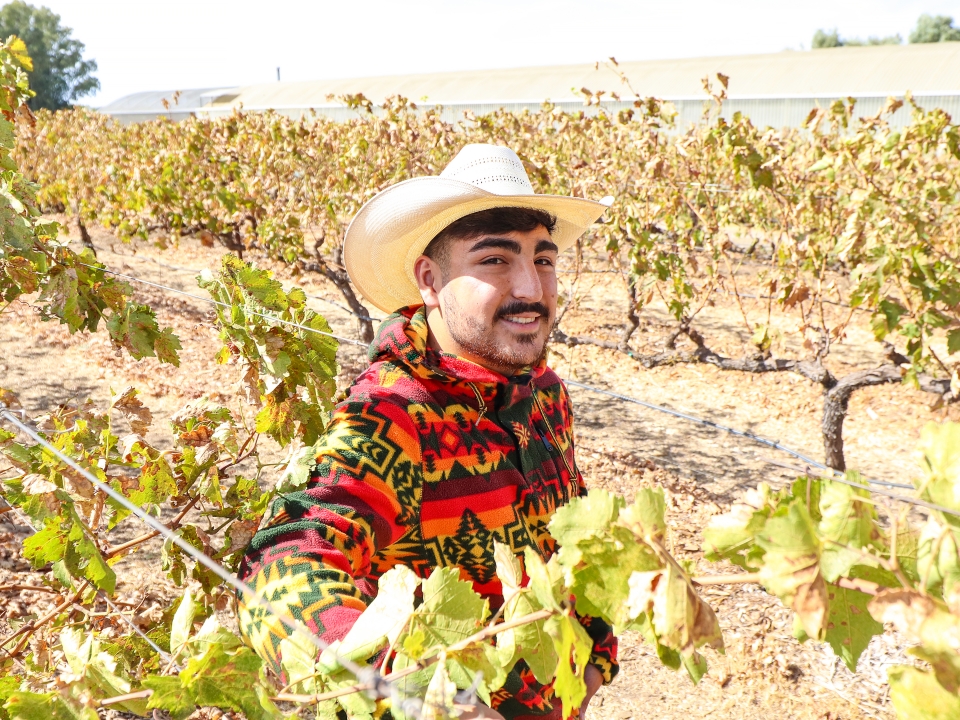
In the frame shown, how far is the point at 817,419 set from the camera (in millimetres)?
5355

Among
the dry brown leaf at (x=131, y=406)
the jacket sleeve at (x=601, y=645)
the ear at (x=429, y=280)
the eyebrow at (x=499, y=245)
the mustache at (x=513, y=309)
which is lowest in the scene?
the jacket sleeve at (x=601, y=645)

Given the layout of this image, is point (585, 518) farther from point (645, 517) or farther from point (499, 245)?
point (499, 245)

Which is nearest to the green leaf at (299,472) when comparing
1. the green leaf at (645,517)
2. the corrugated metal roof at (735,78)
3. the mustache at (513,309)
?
the mustache at (513,309)

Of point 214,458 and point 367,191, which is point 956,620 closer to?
point 214,458

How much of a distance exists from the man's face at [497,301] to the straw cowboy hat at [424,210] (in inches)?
3.6

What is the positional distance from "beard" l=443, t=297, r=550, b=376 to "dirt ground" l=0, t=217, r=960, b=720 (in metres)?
1.05

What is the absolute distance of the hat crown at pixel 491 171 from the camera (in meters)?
1.68

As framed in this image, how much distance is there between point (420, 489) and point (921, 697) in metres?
1.00

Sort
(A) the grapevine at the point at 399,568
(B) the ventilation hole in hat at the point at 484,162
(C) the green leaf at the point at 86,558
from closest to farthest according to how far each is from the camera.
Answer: (A) the grapevine at the point at 399,568 → (C) the green leaf at the point at 86,558 → (B) the ventilation hole in hat at the point at 484,162

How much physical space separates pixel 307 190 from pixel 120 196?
230 centimetres

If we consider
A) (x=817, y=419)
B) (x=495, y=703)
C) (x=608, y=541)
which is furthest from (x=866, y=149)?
(x=608, y=541)

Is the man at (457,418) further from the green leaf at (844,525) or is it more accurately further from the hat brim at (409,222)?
the green leaf at (844,525)

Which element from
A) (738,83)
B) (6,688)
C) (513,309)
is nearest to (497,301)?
(513,309)

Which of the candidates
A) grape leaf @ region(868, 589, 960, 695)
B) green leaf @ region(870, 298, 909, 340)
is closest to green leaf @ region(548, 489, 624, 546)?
grape leaf @ region(868, 589, 960, 695)
